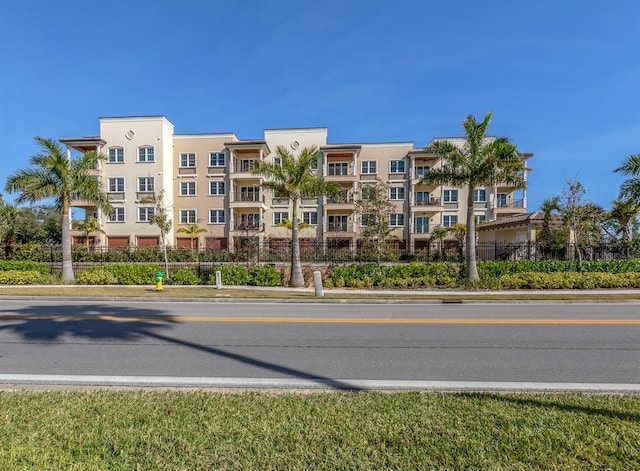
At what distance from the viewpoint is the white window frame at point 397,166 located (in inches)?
1567

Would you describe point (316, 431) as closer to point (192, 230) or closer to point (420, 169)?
point (192, 230)

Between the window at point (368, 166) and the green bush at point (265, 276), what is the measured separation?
80.8 ft

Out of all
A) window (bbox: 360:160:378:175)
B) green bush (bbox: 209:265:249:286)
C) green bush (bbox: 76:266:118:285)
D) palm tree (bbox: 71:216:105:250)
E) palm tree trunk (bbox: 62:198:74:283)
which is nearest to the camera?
green bush (bbox: 209:265:249:286)

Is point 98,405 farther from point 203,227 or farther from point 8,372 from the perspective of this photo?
point 203,227

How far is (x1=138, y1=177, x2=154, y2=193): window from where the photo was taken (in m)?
38.6

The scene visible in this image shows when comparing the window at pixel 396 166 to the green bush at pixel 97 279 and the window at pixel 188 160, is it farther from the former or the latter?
the green bush at pixel 97 279

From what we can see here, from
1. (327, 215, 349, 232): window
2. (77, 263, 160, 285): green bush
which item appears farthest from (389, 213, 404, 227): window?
(77, 263, 160, 285): green bush

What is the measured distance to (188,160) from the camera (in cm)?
4000

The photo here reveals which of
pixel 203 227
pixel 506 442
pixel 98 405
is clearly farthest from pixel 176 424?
pixel 203 227

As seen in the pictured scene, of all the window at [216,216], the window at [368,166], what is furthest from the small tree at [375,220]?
the window at [216,216]

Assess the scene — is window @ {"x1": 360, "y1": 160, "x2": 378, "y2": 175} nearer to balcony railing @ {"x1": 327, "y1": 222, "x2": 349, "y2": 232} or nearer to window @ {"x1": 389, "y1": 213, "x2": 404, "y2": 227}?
window @ {"x1": 389, "y1": 213, "x2": 404, "y2": 227}

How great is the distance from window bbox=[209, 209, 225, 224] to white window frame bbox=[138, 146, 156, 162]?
8.39 meters

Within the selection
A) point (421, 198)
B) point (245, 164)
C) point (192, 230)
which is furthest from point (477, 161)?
point (192, 230)

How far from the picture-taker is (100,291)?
1546cm
